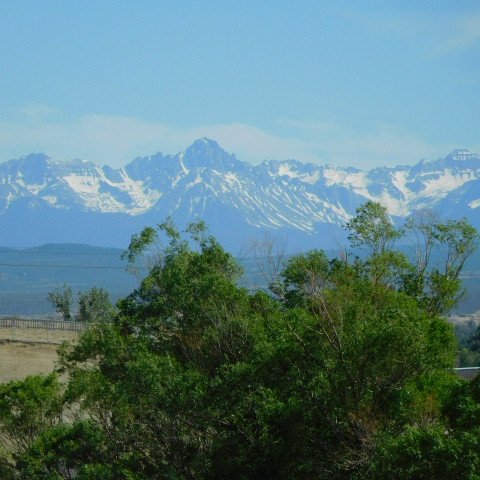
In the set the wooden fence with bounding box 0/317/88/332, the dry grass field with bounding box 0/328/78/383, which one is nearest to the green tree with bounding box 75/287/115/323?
the wooden fence with bounding box 0/317/88/332

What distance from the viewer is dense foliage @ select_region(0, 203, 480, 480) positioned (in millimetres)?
17953

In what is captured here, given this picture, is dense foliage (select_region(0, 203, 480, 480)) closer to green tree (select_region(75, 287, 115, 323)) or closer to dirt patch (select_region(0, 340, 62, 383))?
dirt patch (select_region(0, 340, 62, 383))

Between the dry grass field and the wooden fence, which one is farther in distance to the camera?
the wooden fence

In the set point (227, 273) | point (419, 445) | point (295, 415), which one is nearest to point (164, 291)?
point (227, 273)

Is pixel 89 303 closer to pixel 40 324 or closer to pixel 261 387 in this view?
pixel 40 324

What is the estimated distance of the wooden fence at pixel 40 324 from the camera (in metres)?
64.3

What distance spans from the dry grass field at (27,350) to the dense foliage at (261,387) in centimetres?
3140

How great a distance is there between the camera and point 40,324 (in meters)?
65.8

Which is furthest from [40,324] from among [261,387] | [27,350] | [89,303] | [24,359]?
[261,387]

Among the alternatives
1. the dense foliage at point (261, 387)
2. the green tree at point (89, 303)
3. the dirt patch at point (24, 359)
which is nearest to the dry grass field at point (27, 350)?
the dirt patch at point (24, 359)

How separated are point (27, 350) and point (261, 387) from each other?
44222 mm

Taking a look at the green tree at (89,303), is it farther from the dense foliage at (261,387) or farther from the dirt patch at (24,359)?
the dense foliage at (261,387)

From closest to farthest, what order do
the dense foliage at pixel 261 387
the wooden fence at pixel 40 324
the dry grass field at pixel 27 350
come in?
the dense foliage at pixel 261 387
the dry grass field at pixel 27 350
the wooden fence at pixel 40 324

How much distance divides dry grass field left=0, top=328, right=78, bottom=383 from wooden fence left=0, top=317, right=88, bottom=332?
39 centimetres
